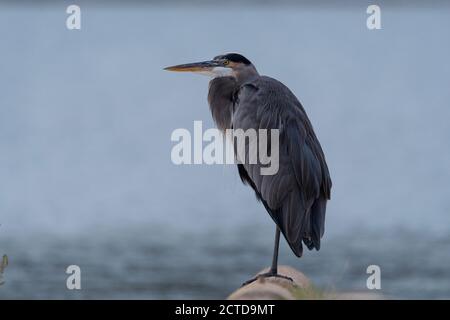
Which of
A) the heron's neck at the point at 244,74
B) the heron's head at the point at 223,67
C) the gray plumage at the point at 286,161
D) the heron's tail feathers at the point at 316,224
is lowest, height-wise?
the heron's tail feathers at the point at 316,224

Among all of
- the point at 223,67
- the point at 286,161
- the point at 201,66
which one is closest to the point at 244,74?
the point at 223,67

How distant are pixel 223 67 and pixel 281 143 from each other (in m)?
0.66

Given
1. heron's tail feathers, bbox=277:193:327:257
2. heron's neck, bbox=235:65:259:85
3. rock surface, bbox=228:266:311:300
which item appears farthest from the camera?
heron's neck, bbox=235:65:259:85

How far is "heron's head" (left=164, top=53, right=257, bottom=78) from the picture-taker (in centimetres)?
555

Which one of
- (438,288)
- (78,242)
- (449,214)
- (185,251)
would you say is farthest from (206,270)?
(449,214)

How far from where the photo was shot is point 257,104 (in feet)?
17.3

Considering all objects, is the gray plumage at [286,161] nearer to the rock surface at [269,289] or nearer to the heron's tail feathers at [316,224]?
the heron's tail feathers at [316,224]

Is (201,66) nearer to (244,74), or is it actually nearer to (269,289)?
(244,74)

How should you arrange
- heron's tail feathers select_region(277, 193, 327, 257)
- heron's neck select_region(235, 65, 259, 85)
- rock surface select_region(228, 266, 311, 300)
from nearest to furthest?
rock surface select_region(228, 266, 311, 300)
heron's tail feathers select_region(277, 193, 327, 257)
heron's neck select_region(235, 65, 259, 85)

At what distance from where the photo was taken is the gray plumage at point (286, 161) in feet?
16.3

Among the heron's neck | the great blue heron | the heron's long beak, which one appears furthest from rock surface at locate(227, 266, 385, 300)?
the heron's long beak

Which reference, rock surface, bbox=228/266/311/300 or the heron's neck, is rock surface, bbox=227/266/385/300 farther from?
the heron's neck

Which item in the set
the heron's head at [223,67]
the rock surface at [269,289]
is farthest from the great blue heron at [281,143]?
the rock surface at [269,289]

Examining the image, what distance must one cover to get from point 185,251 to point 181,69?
21.2ft
